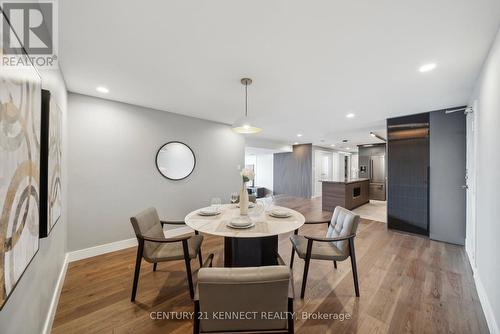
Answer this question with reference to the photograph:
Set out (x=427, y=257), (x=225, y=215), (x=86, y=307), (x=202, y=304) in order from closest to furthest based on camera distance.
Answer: (x=202, y=304) < (x=86, y=307) < (x=225, y=215) < (x=427, y=257)

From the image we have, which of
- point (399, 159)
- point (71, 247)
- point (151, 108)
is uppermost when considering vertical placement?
point (151, 108)

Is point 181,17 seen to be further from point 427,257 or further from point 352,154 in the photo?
point 352,154

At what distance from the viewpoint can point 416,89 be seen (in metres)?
2.59

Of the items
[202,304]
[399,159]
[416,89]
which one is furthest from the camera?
[399,159]

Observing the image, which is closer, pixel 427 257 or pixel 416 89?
pixel 416 89

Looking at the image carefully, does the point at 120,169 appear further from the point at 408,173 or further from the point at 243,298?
the point at 408,173

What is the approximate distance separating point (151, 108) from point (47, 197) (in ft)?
8.12

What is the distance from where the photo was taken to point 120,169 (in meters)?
3.13

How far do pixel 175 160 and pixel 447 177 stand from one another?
4903 millimetres

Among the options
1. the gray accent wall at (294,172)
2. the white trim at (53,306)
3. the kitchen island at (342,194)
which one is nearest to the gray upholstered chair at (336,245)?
the white trim at (53,306)

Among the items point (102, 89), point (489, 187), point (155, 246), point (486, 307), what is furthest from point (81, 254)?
point (489, 187)

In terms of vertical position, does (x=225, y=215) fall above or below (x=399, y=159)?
below

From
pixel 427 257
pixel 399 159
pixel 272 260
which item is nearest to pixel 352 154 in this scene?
pixel 399 159

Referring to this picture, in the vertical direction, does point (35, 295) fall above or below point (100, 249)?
above
